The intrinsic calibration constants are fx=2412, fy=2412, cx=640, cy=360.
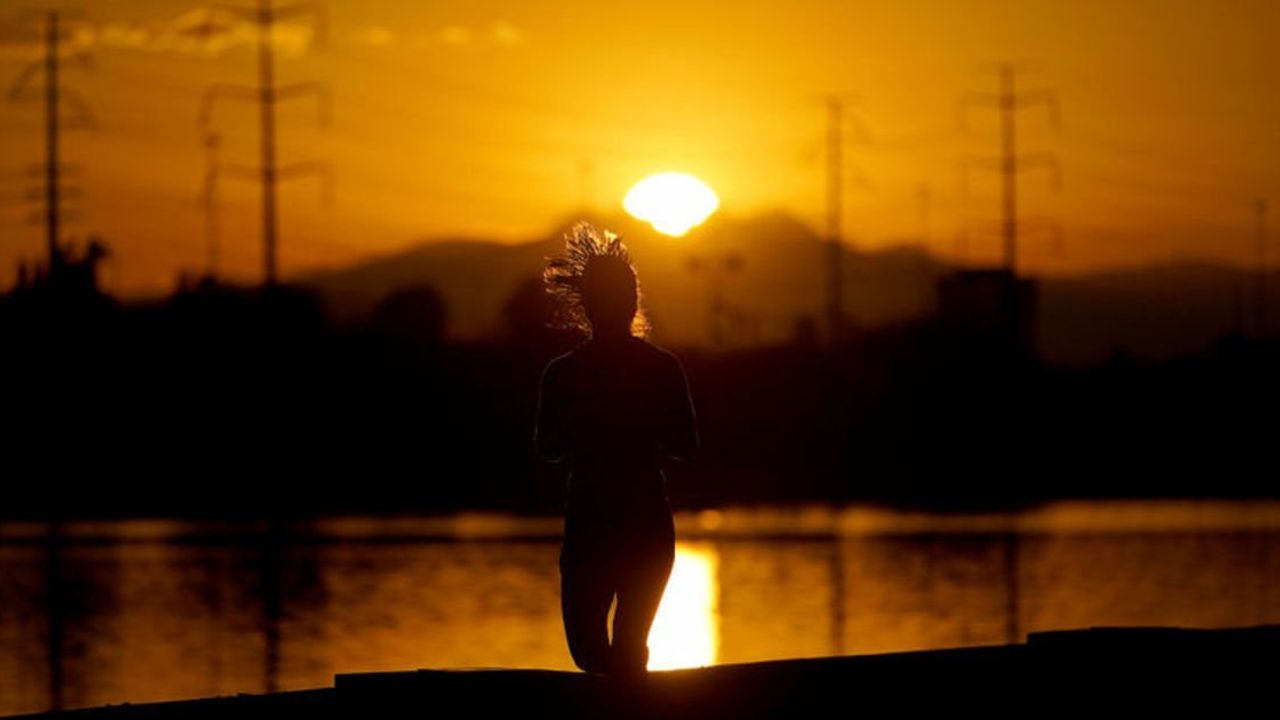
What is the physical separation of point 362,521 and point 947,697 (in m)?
61.5

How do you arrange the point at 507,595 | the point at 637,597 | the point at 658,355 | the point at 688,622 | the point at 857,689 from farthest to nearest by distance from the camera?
the point at 507,595 < the point at 688,622 < the point at 637,597 < the point at 658,355 < the point at 857,689

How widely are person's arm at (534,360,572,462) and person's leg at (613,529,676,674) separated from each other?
0.46 m

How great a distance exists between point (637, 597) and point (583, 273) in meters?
1.18

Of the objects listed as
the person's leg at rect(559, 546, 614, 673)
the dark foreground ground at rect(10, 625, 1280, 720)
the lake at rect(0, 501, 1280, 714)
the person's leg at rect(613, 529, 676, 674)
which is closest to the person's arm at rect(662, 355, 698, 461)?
the person's leg at rect(613, 529, 676, 674)

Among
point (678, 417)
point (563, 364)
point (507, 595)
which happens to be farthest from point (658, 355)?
point (507, 595)

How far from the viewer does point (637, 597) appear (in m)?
8.64

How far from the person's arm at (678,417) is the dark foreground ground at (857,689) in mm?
838

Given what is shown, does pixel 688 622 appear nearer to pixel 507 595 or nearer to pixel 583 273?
pixel 507 595

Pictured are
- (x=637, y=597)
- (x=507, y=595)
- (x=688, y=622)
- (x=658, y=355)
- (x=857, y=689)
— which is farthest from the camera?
(x=507, y=595)

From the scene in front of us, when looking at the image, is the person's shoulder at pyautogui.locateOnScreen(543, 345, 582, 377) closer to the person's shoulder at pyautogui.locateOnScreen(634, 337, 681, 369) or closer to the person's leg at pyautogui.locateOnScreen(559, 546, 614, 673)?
the person's shoulder at pyautogui.locateOnScreen(634, 337, 681, 369)

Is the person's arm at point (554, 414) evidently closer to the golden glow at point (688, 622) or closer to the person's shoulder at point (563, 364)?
the person's shoulder at point (563, 364)

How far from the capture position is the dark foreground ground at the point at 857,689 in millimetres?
7738

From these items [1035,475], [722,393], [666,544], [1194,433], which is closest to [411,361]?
[722,393]

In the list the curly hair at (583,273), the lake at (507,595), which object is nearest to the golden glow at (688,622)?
the lake at (507,595)
